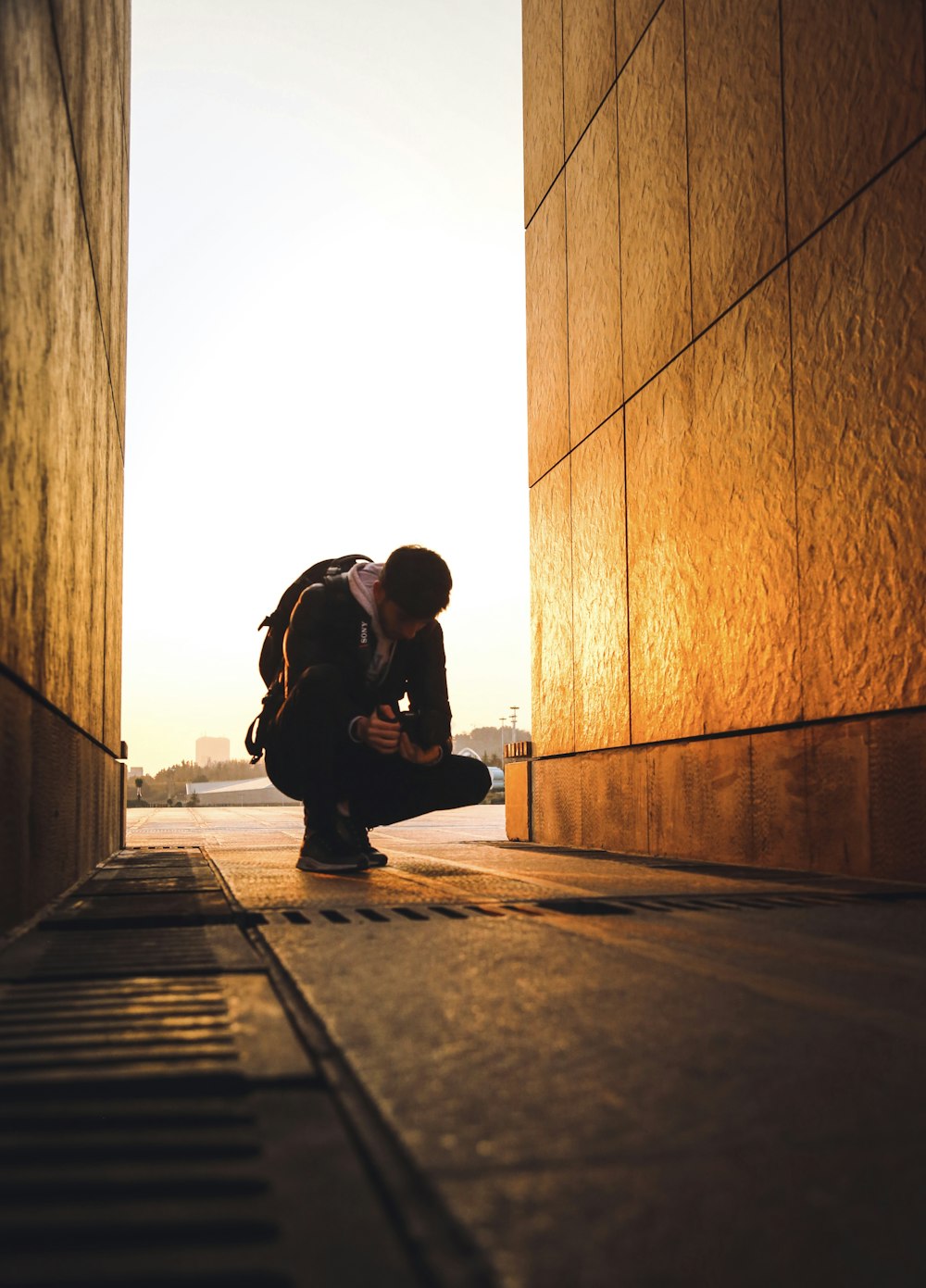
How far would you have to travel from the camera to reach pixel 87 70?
4273 millimetres

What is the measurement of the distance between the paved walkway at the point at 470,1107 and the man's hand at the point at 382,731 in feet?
5.30

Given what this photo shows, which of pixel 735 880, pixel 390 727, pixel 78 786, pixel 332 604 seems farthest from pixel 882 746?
pixel 78 786

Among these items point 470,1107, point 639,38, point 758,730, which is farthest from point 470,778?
point 639,38

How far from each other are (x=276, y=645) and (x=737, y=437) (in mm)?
2345

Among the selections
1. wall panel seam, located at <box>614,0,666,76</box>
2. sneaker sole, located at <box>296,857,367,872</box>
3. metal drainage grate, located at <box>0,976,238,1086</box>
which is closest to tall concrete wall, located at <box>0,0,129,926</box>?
metal drainage grate, located at <box>0,976,238,1086</box>

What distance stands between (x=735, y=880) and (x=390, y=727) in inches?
54.1

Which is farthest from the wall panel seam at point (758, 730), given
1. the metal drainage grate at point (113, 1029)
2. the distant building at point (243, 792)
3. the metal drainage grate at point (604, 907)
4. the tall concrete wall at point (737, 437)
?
the distant building at point (243, 792)

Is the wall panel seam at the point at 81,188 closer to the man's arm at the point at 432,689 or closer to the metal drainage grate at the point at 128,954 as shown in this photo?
the man's arm at the point at 432,689

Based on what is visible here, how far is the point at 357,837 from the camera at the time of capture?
4969 mm

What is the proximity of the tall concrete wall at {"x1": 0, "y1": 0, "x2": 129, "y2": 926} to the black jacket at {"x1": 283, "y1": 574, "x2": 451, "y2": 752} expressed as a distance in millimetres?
846

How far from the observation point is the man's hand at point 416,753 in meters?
4.60

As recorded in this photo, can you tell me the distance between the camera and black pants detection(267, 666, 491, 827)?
4602mm

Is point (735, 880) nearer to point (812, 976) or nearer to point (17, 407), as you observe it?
point (812, 976)

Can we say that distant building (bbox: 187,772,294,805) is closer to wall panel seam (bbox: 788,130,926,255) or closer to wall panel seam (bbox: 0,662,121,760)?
wall panel seam (bbox: 0,662,121,760)
